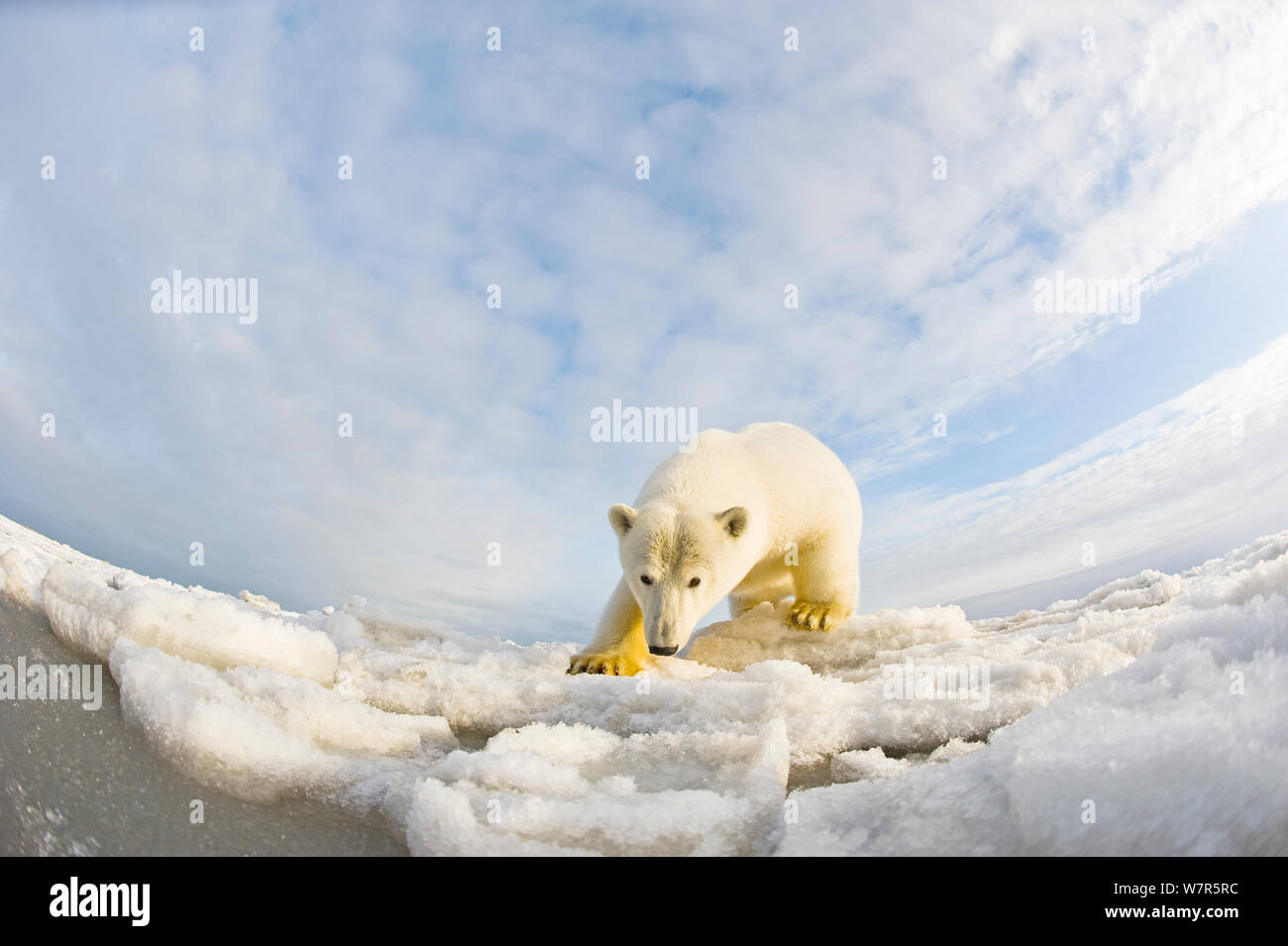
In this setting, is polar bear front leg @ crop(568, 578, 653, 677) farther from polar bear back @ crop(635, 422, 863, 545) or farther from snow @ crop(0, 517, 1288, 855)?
snow @ crop(0, 517, 1288, 855)

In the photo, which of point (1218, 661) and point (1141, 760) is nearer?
point (1141, 760)

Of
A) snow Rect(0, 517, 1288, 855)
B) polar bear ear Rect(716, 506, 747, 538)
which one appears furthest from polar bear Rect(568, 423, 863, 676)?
snow Rect(0, 517, 1288, 855)

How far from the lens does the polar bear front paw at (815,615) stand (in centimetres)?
555

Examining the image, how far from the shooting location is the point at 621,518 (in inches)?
205

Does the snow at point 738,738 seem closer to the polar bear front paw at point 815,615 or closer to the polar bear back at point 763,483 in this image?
the polar bear front paw at point 815,615

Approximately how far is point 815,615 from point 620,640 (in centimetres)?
181

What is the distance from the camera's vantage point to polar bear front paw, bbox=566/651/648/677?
4781 mm

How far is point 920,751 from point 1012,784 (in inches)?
45.0

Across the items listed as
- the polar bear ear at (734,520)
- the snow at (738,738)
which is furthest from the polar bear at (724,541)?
the snow at (738,738)

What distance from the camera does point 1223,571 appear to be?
535cm

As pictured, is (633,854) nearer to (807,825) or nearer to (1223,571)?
(807,825)
